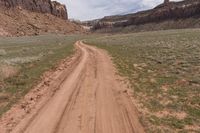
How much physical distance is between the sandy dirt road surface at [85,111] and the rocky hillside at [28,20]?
398 ft

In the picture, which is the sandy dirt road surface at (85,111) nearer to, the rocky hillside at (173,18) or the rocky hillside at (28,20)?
the rocky hillside at (28,20)

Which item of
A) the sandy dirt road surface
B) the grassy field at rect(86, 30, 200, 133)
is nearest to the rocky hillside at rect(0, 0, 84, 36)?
the grassy field at rect(86, 30, 200, 133)

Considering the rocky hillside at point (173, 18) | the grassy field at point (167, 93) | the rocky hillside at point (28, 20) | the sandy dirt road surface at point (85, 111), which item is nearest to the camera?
the sandy dirt road surface at point (85, 111)

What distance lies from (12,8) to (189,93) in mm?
165137

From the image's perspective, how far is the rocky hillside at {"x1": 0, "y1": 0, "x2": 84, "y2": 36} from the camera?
14662 cm

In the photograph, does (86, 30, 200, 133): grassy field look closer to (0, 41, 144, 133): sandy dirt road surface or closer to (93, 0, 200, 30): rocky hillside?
(0, 41, 144, 133): sandy dirt road surface

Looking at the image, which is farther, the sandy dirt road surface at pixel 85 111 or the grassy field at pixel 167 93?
the grassy field at pixel 167 93

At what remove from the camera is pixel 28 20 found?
166 metres

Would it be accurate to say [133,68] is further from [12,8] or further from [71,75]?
[12,8]

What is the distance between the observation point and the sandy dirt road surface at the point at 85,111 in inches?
426

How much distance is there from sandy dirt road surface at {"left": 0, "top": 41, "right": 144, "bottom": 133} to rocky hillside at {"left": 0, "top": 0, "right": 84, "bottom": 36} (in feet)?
398

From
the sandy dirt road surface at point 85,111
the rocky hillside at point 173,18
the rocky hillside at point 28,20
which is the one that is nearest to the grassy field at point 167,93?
the sandy dirt road surface at point 85,111

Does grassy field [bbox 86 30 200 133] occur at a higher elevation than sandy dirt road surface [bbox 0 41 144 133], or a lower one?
lower

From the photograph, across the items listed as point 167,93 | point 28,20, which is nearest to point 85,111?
point 167,93
